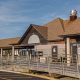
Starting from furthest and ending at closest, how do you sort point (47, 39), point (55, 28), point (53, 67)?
point (55, 28) < point (47, 39) < point (53, 67)

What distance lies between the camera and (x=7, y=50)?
5709cm

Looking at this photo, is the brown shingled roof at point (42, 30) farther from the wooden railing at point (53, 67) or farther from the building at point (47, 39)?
the wooden railing at point (53, 67)

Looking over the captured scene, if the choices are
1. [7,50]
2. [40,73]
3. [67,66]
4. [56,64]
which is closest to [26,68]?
[40,73]

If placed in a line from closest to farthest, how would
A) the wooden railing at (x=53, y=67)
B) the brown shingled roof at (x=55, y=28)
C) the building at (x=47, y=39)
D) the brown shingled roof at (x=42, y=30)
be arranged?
the wooden railing at (x=53, y=67) → the building at (x=47, y=39) → the brown shingled roof at (x=55, y=28) → the brown shingled roof at (x=42, y=30)

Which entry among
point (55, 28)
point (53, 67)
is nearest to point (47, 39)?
point (55, 28)

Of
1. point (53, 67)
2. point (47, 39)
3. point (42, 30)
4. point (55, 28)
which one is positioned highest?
point (55, 28)

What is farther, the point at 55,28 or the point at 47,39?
the point at 55,28

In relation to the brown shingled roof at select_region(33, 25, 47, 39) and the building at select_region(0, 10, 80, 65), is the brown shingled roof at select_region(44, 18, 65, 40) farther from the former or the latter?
the brown shingled roof at select_region(33, 25, 47, 39)

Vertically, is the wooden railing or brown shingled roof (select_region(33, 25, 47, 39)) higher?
brown shingled roof (select_region(33, 25, 47, 39))

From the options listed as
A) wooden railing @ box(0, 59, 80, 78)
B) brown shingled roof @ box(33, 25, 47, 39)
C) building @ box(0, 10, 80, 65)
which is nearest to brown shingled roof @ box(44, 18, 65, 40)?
building @ box(0, 10, 80, 65)

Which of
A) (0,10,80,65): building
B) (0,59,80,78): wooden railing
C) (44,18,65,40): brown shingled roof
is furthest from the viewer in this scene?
(44,18,65,40): brown shingled roof

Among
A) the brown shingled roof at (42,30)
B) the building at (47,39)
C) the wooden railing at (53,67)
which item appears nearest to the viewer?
the wooden railing at (53,67)

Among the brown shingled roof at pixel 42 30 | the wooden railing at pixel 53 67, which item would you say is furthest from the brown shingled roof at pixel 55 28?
the wooden railing at pixel 53 67

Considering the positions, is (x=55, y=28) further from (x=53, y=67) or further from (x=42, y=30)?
(x=53, y=67)
